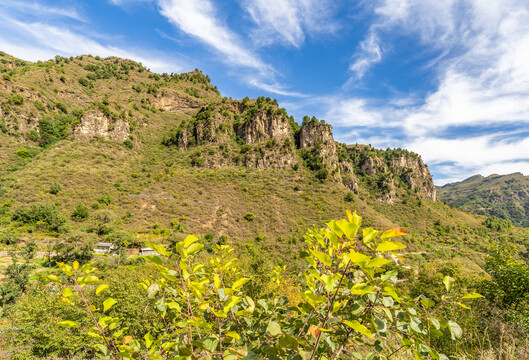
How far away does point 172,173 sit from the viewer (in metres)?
57.1

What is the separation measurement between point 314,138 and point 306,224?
37808mm

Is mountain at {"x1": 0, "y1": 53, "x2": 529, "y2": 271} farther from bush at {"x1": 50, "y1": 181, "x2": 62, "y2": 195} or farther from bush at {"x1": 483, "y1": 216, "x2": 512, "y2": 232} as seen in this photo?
bush at {"x1": 483, "y1": 216, "x2": 512, "y2": 232}

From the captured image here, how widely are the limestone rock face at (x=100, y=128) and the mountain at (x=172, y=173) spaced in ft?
0.89

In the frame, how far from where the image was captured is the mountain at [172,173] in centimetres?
3812

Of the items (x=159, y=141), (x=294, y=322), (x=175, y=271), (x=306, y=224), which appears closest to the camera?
(x=175, y=271)

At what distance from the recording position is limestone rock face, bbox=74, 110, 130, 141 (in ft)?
183

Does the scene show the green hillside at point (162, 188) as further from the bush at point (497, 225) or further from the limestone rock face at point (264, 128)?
the bush at point (497, 225)

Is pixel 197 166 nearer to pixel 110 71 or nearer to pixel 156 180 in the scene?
pixel 156 180

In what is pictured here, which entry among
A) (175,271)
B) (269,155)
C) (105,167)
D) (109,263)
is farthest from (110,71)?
(175,271)

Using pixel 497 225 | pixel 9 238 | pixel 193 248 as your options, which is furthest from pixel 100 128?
pixel 497 225

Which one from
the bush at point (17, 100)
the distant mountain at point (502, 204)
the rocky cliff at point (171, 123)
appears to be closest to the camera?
the bush at point (17, 100)

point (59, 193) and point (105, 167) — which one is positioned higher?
point (105, 167)

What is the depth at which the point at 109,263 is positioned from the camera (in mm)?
26797

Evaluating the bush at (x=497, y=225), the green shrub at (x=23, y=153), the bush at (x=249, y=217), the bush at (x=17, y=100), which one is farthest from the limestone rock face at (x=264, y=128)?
the bush at (x=497, y=225)
